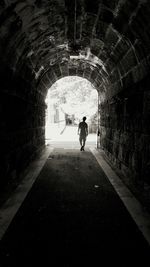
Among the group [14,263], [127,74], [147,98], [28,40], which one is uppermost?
[28,40]

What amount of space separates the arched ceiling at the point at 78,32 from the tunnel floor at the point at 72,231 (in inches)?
120

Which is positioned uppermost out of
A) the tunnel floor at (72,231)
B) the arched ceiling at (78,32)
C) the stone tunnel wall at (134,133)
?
the arched ceiling at (78,32)

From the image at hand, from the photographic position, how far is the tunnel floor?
300cm

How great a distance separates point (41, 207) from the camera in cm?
469

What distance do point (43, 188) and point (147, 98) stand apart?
3.42 metres

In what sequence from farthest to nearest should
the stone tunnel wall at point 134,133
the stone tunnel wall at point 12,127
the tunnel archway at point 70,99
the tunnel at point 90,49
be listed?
the tunnel archway at point 70,99 < the stone tunnel wall at point 12,127 < the stone tunnel wall at point 134,133 < the tunnel at point 90,49

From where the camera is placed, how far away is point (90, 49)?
7.95 meters

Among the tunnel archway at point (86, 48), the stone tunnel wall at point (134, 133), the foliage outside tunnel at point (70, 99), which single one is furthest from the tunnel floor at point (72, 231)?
Result: the foliage outside tunnel at point (70, 99)

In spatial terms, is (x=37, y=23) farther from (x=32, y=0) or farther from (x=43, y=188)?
(x=43, y=188)

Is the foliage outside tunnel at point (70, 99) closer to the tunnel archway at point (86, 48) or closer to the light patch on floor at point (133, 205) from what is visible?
the tunnel archway at point (86, 48)

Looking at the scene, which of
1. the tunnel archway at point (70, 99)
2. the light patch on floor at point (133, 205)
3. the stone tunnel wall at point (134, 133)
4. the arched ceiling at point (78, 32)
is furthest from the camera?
the tunnel archway at point (70, 99)

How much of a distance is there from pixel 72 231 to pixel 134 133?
3.01 meters

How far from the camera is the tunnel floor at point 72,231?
300 cm

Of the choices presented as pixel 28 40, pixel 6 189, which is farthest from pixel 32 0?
pixel 6 189
